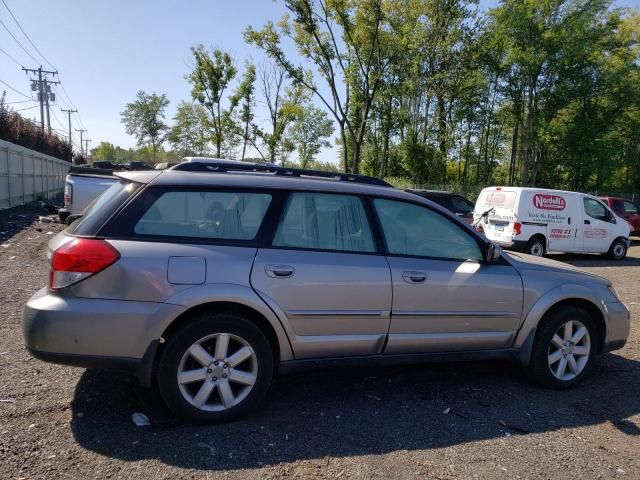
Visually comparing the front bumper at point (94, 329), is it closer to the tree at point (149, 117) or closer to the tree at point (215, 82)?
the tree at point (215, 82)

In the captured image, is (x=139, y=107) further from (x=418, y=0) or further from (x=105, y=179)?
(x=105, y=179)

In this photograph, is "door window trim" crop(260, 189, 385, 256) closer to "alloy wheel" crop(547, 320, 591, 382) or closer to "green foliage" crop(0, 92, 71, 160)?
"alloy wheel" crop(547, 320, 591, 382)

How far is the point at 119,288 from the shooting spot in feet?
9.88

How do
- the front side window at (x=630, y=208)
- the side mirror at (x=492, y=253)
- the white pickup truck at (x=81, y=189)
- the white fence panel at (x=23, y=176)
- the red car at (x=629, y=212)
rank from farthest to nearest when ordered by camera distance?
the front side window at (x=630, y=208) < the red car at (x=629, y=212) < the white fence panel at (x=23, y=176) < the white pickup truck at (x=81, y=189) < the side mirror at (x=492, y=253)

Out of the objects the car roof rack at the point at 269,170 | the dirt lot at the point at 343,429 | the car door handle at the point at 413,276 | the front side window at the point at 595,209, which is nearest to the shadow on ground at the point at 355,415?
the dirt lot at the point at 343,429

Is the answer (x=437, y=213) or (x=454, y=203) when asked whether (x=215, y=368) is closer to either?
(x=437, y=213)

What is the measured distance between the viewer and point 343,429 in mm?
3309

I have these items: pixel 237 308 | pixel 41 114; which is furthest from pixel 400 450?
pixel 41 114

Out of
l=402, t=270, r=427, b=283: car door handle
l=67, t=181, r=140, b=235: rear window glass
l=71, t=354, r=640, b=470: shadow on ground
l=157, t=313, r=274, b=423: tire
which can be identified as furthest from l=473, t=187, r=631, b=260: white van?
l=67, t=181, r=140, b=235: rear window glass

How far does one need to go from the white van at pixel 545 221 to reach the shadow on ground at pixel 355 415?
856 cm

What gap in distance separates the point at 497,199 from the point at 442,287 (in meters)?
10.4

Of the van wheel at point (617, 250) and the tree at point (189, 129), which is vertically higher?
the tree at point (189, 129)

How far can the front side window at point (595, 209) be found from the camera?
44.9 ft

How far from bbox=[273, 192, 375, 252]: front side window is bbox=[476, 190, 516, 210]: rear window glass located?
1022cm
